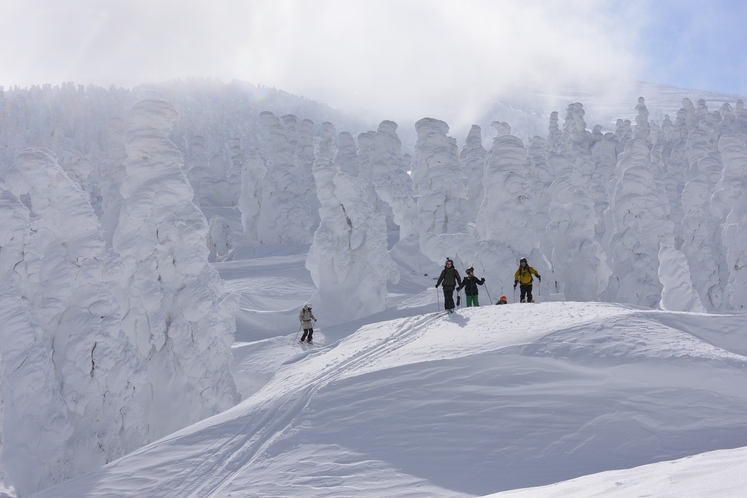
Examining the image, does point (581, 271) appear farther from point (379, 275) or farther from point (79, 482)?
point (79, 482)

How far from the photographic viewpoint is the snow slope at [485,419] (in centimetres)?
754

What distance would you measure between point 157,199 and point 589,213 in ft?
60.7

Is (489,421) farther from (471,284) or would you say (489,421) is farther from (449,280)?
(471,284)

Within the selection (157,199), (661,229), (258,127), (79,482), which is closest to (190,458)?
(79,482)

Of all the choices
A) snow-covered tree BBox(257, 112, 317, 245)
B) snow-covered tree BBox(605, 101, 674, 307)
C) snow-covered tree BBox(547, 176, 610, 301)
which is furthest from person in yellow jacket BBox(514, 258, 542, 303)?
snow-covered tree BBox(257, 112, 317, 245)

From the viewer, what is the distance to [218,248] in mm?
48406

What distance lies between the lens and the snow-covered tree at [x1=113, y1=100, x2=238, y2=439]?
18.8 metres

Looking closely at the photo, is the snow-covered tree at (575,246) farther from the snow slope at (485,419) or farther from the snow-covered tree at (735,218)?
the snow slope at (485,419)

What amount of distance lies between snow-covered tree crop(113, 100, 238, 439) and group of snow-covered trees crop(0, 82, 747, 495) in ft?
0.16

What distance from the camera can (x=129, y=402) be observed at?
51.0 feet

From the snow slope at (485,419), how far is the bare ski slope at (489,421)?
0.09 feet

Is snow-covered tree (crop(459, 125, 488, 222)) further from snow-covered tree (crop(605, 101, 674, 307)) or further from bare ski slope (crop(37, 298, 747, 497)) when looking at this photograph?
bare ski slope (crop(37, 298, 747, 497))

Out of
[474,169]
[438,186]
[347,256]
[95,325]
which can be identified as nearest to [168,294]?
[95,325]

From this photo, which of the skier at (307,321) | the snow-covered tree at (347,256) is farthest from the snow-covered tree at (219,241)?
the skier at (307,321)
